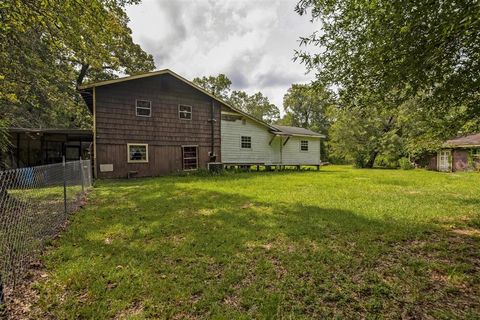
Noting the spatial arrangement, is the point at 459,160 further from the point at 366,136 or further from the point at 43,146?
the point at 43,146

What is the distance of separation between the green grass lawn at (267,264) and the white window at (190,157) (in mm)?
9686

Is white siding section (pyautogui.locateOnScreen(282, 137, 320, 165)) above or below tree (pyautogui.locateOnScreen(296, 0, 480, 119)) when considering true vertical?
below

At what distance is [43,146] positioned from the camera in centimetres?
1546

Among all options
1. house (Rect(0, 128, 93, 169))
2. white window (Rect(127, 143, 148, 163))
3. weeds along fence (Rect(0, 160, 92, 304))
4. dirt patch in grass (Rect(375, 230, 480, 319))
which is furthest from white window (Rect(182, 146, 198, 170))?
dirt patch in grass (Rect(375, 230, 480, 319))

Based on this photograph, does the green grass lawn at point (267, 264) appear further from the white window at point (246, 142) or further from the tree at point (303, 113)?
the tree at point (303, 113)

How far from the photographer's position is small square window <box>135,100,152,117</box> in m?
14.3

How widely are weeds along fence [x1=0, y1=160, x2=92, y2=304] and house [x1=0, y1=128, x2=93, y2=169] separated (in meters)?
8.36

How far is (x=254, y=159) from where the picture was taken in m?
19.0

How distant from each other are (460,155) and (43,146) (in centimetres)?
3222

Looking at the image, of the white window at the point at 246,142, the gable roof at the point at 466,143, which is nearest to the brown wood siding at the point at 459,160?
the gable roof at the point at 466,143

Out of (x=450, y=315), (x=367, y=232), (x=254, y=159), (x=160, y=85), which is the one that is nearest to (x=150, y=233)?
(x=367, y=232)

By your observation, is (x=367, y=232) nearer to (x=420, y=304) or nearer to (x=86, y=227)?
(x=420, y=304)

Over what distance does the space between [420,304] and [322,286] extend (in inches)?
38.0

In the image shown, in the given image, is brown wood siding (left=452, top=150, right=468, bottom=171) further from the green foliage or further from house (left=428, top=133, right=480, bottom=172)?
the green foliage
